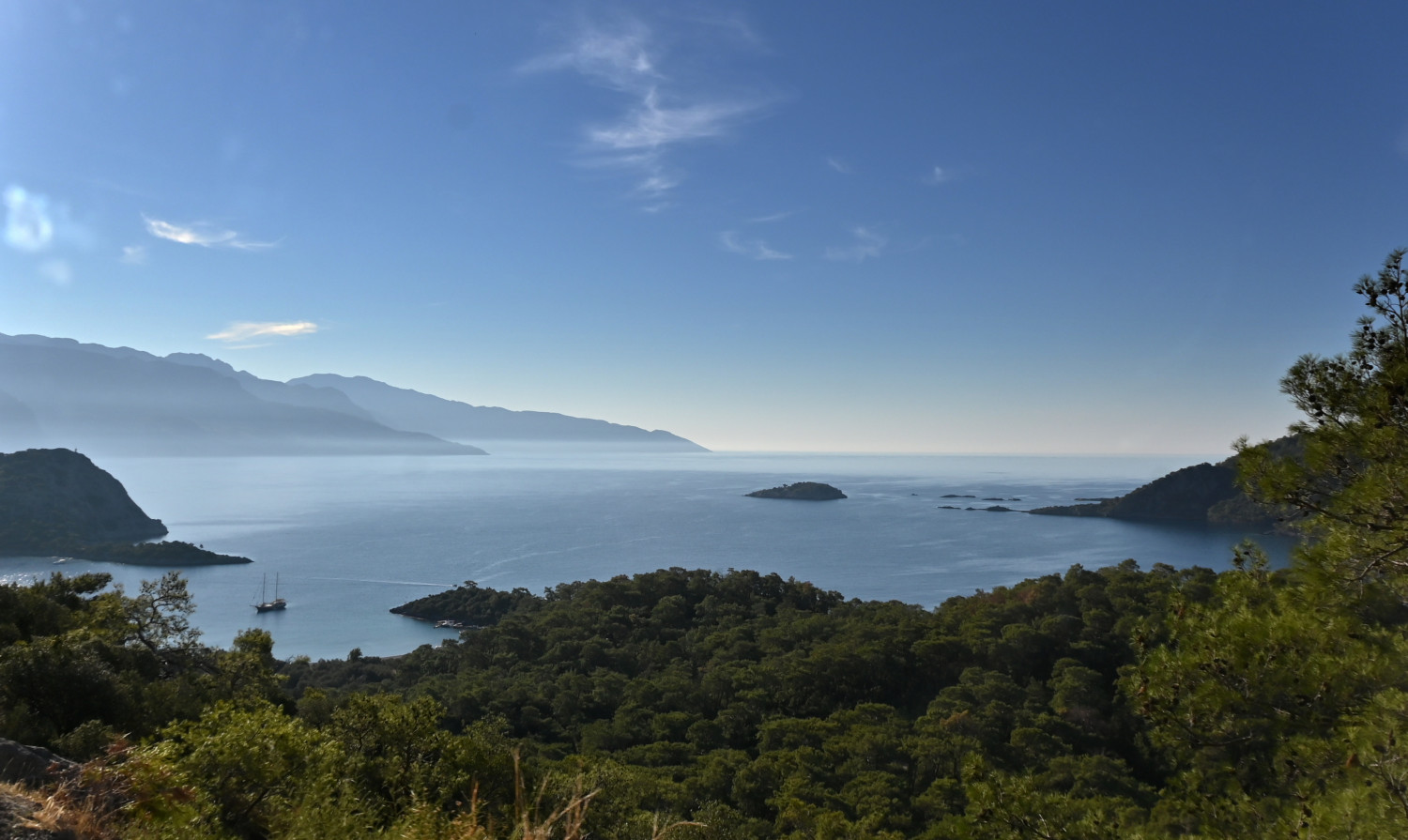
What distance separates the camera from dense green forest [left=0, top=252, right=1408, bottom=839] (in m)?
4.85

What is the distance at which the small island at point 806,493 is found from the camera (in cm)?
11975

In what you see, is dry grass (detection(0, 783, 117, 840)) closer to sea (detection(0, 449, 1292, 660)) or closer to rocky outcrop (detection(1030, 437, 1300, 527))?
sea (detection(0, 449, 1292, 660))

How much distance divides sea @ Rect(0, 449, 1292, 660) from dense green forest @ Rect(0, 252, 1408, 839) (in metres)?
19.5

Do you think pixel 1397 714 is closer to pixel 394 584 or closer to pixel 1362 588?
pixel 1362 588

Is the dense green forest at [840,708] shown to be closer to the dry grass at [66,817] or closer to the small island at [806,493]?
the dry grass at [66,817]

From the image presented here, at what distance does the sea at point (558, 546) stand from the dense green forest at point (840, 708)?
19.5m

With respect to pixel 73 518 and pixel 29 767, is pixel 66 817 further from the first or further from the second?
pixel 73 518

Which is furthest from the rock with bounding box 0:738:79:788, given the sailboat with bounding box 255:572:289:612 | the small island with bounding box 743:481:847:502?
the small island with bounding box 743:481:847:502

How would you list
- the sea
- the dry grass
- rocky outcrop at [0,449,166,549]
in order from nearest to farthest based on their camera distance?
1. the dry grass
2. the sea
3. rocky outcrop at [0,449,166,549]

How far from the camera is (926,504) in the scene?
115 meters

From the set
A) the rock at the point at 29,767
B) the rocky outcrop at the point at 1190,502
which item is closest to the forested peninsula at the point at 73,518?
the rock at the point at 29,767

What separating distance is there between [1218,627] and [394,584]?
61.3 m

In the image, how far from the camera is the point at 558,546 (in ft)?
242

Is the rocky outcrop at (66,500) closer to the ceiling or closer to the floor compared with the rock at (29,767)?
closer to the floor
